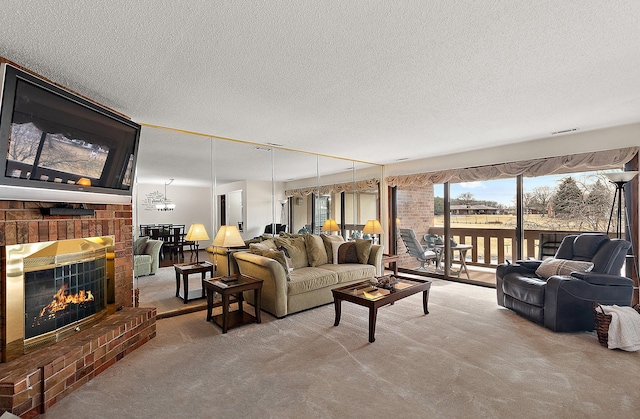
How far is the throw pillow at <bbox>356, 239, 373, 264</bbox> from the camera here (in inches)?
190

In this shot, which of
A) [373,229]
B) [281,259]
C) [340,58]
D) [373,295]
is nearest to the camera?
[340,58]

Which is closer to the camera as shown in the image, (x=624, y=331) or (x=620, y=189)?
(x=624, y=331)

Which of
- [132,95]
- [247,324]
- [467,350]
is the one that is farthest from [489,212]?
[132,95]

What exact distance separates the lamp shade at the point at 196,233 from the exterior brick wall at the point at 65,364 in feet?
5.34

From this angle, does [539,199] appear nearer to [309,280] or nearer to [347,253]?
[347,253]

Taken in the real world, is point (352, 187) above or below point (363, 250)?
above

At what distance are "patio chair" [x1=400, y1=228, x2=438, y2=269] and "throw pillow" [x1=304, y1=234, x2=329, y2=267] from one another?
78.5 inches

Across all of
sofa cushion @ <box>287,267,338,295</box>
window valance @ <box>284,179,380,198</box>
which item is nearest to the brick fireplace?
sofa cushion @ <box>287,267,338,295</box>

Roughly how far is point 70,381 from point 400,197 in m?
5.87

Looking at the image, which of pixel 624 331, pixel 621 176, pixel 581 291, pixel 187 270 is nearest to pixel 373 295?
→ pixel 581 291

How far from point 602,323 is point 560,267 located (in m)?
0.80

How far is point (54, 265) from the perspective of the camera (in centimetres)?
248

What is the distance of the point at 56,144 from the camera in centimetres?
226

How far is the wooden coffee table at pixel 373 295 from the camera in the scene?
9.79 ft
